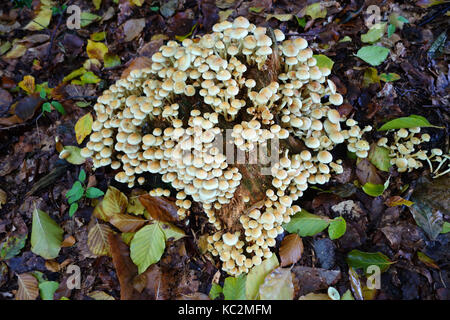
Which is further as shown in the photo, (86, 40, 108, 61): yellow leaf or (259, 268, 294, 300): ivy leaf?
(86, 40, 108, 61): yellow leaf

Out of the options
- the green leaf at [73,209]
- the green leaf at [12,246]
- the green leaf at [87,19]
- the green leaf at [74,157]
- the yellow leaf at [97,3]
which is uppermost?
the yellow leaf at [97,3]

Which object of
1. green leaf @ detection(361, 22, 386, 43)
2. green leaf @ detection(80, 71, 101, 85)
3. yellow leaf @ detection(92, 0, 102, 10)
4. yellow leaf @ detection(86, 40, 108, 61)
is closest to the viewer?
green leaf @ detection(361, 22, 386, 43)

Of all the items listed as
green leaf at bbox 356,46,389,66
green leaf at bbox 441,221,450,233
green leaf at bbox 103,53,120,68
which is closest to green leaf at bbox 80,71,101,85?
green leaf at bbox 103,53,120,68

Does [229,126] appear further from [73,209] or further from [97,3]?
[97,3]

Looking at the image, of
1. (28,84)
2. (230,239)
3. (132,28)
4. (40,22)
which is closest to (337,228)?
(230,239)

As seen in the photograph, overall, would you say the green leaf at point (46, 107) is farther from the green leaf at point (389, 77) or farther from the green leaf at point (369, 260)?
the green leaf at point (389, 77)

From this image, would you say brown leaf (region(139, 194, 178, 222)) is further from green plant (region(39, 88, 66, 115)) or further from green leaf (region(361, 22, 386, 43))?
green leaf (region(361, 22, 386, 43))

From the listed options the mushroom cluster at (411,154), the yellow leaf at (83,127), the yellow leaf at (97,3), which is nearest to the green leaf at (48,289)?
the yellow leaf at (83,127)
